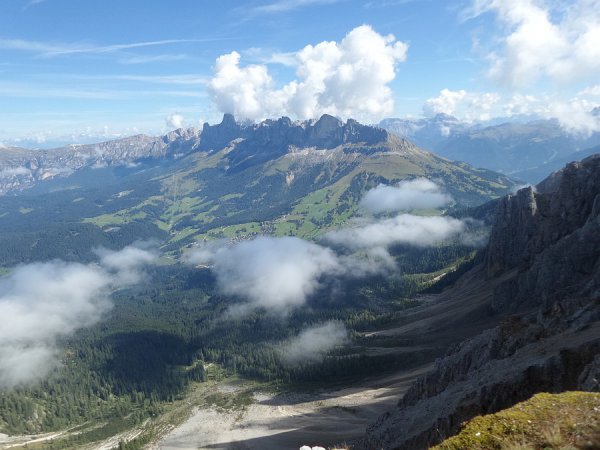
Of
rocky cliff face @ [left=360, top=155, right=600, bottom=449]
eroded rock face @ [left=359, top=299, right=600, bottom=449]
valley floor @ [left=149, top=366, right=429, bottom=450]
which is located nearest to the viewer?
eroded rock face @ [left=359, top=299, right=600, bottom=449]

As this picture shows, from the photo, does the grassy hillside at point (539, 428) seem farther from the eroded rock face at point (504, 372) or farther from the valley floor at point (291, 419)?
the valley floor at point (291, 419)

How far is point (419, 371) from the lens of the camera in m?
133

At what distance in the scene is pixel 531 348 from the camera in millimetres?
54250

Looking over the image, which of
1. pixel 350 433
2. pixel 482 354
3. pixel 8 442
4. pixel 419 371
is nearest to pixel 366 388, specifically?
pixel 419 371

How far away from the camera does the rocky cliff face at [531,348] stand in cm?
4062

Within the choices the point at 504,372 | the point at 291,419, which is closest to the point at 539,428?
the point at 504,372

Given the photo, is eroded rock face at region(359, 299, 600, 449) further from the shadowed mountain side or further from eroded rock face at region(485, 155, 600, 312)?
the shadowed mountain side

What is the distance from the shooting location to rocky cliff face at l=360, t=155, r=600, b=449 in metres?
40.6

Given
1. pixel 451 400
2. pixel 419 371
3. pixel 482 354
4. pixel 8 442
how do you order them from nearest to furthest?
pixel 451 400 < pixel 482 354 < pixel 419 371 < pixel 8 442

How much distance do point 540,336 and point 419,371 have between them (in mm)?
78872

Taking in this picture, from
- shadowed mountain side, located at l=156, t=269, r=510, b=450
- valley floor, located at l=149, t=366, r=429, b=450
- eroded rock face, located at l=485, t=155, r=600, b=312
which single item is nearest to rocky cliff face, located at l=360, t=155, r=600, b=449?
eroded rock face, located at l=485, t=155, r=600, b=312

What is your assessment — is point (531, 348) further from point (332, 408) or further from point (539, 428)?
point (332, 408)

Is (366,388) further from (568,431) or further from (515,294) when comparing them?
(568,431)

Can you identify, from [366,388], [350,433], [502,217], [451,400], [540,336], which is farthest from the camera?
[502,217]
